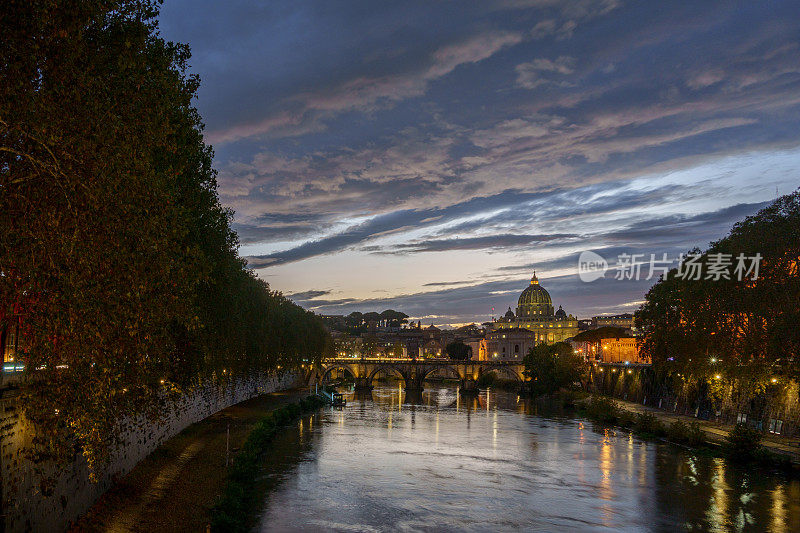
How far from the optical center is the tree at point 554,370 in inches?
4131

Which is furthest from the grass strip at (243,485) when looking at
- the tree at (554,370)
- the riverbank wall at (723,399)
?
the tree at (554,370)

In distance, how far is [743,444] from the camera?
131 feet

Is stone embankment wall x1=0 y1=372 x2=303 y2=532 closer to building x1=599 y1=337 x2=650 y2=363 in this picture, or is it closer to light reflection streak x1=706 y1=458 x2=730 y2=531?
light reflection streak x1=706 y1=458 x2=730 y2=531

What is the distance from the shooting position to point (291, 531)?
25109 millimetres

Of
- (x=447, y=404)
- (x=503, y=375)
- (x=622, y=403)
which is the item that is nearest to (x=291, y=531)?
(x=622, y=403)

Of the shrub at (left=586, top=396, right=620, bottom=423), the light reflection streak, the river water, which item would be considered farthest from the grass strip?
the shrub at (left=586, top=396, right=620, bottom=423)

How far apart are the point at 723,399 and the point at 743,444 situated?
17505mm

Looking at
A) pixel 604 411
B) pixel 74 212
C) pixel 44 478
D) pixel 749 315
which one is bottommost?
pixel 604 411

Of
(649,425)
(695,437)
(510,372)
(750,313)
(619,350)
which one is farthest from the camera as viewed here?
(510,372)

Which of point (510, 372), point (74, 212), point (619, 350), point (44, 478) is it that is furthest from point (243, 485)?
point (510, 372)

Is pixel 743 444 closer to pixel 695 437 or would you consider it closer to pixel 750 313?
pixel 695 437

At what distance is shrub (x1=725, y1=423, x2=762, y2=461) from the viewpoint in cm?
3953

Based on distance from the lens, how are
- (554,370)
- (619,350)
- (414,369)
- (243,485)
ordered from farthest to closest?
(414,369)
(619,350)
(554,370)
(243,485)

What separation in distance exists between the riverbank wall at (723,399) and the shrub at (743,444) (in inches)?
248
